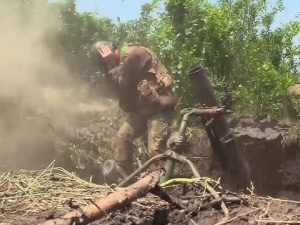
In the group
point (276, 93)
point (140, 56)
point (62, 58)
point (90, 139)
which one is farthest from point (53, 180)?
point (276, 93)

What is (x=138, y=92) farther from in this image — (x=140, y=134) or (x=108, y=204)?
(x=108, y=204)

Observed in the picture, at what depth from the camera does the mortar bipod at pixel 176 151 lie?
5375 mm

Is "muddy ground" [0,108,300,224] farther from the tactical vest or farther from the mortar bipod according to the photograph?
the mortar bipod

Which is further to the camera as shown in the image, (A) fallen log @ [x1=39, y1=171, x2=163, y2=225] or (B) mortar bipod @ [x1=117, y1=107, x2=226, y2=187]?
(B) mortar bipod @ [x1=117, y1=107, x2=226, y2=187]

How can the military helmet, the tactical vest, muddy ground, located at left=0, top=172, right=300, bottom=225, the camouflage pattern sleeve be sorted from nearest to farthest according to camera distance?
muddy ground, located at left=0, top=172, right=300, bottom=225 → the camouflage pattern sleeve → the tactical vest → the military helmet

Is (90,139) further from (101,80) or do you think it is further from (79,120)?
(101,80)

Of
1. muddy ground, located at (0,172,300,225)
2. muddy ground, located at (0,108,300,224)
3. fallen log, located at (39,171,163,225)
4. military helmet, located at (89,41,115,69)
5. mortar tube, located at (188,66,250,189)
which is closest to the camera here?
fallen log, located at (39,171,163,225)

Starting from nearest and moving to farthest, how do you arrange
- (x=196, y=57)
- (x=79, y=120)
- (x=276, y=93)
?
(x=79, y=120)
(x=196, y=57)
(x=276, y=93)

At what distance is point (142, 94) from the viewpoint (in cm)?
744

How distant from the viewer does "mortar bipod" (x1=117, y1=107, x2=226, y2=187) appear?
538cm

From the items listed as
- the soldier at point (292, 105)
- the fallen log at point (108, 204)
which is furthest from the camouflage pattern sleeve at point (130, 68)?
the soldier at point (292, 105)

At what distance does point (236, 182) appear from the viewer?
24.2 ft

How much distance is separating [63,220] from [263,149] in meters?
6.79

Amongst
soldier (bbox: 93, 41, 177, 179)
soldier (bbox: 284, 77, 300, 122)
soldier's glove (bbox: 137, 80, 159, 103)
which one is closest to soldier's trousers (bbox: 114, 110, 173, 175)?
soldier (bbox: 93, 41, 177, 179)
